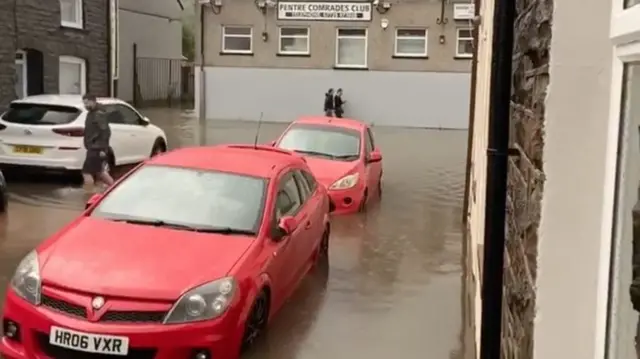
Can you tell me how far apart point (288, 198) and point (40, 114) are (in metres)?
8.56

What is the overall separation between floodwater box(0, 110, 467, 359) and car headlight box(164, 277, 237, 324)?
2.96 ft

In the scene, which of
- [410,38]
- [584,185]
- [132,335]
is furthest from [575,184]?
[410,38]

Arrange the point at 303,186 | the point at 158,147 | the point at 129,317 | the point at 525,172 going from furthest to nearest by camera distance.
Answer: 1. the point at 158,147
2. the point at 303,186
3. the point at 129,317
4. the point at 525,172

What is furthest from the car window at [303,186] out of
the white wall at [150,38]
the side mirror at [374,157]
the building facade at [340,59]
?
the white wall at [150,38]

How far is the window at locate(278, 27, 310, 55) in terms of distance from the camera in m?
34.7

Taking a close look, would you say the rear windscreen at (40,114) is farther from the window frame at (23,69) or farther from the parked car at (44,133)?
the window frame at (23,69)

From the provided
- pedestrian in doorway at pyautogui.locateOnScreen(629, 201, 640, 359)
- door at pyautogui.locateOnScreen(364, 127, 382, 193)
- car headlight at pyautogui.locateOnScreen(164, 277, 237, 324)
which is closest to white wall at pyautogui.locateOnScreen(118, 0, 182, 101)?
door at pyautogui.locateOnScreen(364, 127, 382, 193)

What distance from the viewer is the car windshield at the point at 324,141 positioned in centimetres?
1433

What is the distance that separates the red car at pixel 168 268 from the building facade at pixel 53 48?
48.3 feet

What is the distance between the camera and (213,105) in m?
35.3

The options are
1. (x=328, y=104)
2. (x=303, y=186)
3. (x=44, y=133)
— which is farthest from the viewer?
(x=328, y=104)

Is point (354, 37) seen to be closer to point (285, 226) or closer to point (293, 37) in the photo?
point (293, 37)

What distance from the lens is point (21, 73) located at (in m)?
23.3

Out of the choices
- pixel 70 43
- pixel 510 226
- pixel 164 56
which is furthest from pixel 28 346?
pixel 164 56
